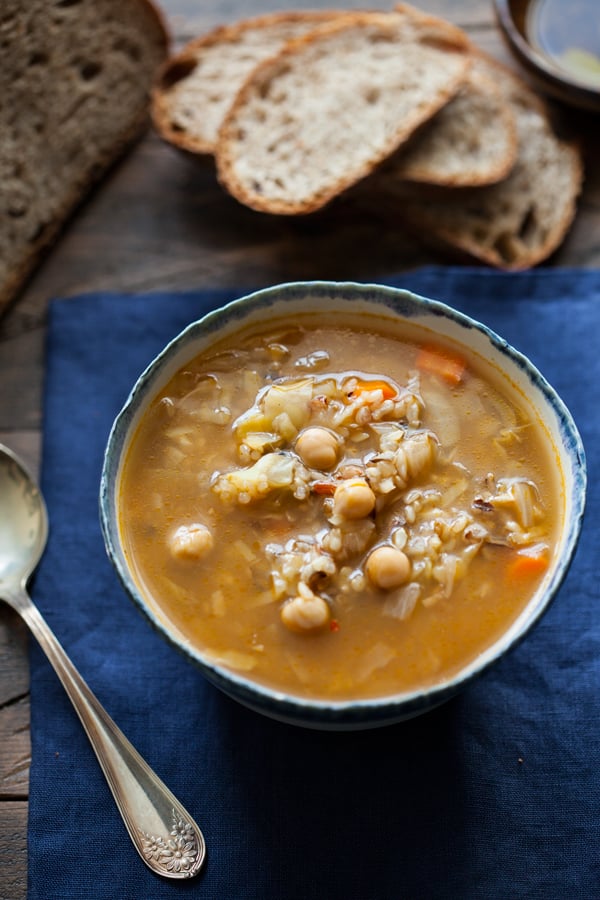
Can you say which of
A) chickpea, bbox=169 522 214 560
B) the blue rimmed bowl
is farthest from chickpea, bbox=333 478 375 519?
the blue rimmed bowl

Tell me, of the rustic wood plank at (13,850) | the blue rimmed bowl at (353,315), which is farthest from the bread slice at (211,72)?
the rustic wood plank at (13,850)

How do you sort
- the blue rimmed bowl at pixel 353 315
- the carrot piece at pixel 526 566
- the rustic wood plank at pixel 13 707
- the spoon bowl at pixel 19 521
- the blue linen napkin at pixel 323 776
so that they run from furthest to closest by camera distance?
the spoon bowl at pixel 19 521 → the rustic wood plank at pixel 13 707 → the blue linen napkin at pixel 323 776 → the carrot piece at pixel 526 566 → the blue rimmed bowl at pixel 353 315

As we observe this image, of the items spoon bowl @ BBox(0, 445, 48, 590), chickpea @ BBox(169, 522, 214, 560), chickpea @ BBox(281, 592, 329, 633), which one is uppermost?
chickpea @ BBox(169, 522, 214, 560)

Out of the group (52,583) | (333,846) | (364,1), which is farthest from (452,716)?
(364,1)

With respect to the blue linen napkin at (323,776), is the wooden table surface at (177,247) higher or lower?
higher

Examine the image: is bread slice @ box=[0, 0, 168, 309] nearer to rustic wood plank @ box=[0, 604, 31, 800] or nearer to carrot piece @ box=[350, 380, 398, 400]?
rustic wood plank @ box=[0, 604, 31, 800]

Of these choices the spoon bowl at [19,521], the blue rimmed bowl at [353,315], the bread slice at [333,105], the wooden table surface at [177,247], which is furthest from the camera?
the bread slice at [333,105]

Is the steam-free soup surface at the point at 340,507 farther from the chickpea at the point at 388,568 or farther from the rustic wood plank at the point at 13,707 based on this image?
the rustic wood plank at the point at 13,707

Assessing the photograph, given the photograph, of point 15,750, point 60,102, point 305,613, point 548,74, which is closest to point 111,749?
point 15,750

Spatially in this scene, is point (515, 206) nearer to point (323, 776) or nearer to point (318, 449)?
point (318, 449)
